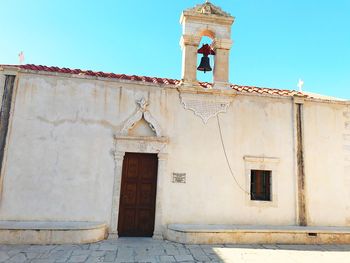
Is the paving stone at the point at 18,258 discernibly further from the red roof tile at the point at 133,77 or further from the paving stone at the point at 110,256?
the red roof tile at the point at 133,77

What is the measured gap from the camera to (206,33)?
7.74m

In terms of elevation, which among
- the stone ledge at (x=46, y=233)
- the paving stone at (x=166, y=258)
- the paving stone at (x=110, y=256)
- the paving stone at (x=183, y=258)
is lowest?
the paving stone at (x=110, y=256)

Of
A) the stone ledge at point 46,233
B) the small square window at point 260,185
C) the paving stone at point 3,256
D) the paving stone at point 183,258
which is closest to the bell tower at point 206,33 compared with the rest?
the small square window at point 260,185

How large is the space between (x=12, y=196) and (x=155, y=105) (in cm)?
381

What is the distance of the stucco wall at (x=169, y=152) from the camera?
21.7 feet

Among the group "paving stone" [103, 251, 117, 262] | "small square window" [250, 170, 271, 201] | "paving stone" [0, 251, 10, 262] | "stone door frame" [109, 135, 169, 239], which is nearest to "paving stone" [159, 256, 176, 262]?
"paving stone" [103, 251, 117, 262]

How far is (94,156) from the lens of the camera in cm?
684

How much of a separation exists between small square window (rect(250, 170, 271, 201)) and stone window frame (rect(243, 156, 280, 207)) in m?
0.15

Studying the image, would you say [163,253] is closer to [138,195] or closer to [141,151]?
[138,195]

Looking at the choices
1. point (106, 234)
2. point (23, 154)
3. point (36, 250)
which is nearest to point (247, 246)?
point (106, 234)

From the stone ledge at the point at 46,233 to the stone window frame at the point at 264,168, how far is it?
3744 millimetres

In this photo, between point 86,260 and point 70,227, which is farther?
point 70,227

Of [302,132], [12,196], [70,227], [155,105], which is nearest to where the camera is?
[70,227]

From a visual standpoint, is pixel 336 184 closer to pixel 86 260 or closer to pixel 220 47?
pixel 220 47
